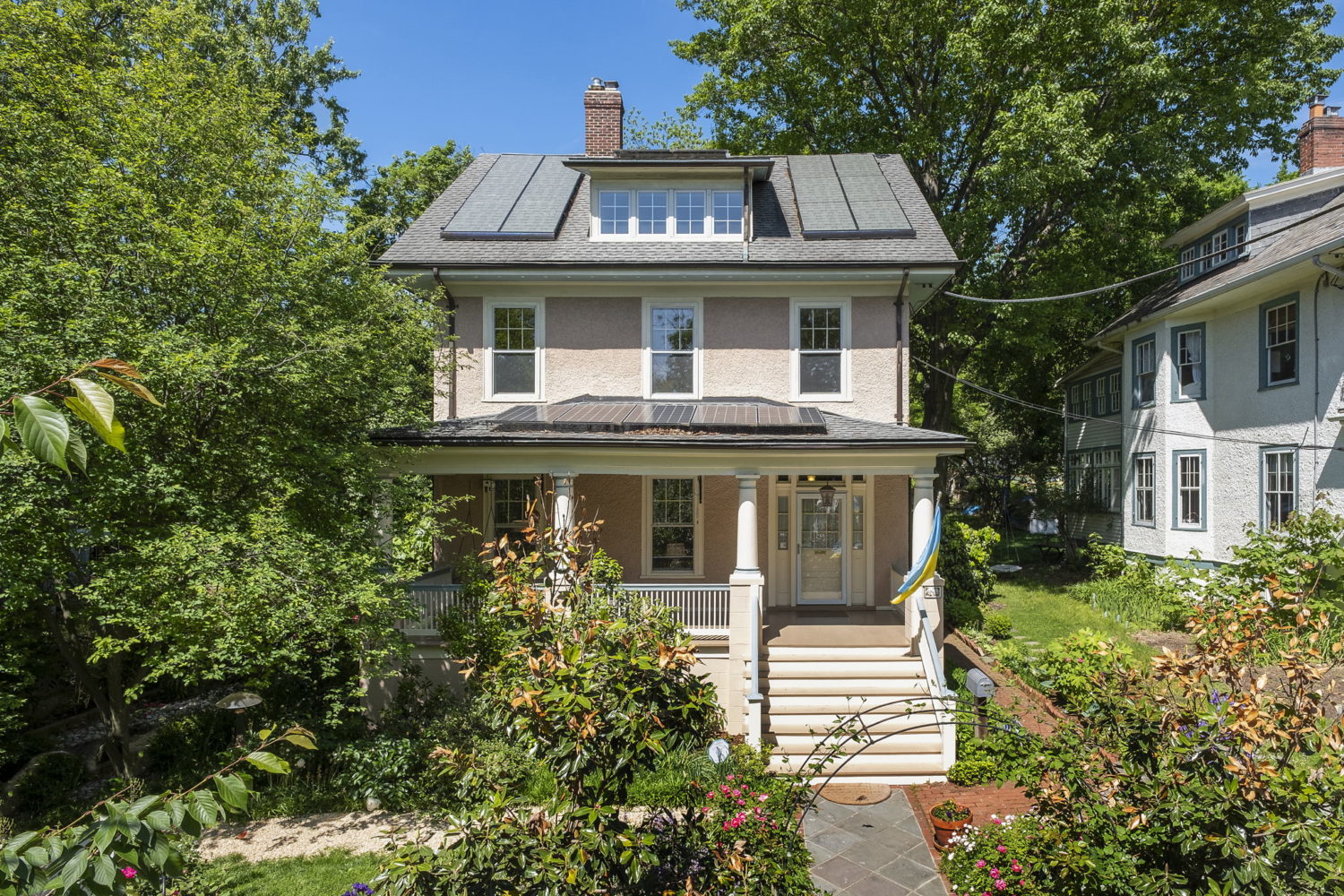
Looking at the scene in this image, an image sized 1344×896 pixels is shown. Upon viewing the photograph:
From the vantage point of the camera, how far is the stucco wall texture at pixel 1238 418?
12820mm

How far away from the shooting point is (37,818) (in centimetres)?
788

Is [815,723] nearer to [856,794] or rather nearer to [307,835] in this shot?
[856,794]

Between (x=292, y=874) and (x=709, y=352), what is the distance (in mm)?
10108

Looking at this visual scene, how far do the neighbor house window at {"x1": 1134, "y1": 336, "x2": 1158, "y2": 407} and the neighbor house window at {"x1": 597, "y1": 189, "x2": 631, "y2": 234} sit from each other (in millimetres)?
15026

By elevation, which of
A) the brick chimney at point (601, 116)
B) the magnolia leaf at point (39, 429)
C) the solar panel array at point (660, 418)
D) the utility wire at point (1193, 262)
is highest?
the brick chimney at point (601, 116)

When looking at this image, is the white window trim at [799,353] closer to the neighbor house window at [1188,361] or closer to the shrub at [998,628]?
the shrub at [998,628]

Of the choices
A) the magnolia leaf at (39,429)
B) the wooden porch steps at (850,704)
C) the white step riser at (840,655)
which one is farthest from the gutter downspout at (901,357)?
the magnolia leaf at (39,429)

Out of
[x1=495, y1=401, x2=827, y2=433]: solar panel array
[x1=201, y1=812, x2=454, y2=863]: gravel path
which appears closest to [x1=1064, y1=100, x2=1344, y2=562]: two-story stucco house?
[x1=495, y1=401, x2=827, y2=433]: solar panel array

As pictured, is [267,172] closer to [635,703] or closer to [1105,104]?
[635,703]

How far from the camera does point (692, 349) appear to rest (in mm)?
12984

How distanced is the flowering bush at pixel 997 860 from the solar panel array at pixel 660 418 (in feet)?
19.6

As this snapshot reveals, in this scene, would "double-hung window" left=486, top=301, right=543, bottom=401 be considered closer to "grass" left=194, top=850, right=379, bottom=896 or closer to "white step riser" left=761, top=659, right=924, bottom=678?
"white step riser" left=761, top=659, right=924, bottom=678

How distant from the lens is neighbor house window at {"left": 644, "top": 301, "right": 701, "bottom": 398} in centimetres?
1297

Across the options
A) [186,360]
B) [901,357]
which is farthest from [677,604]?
[186,360]
